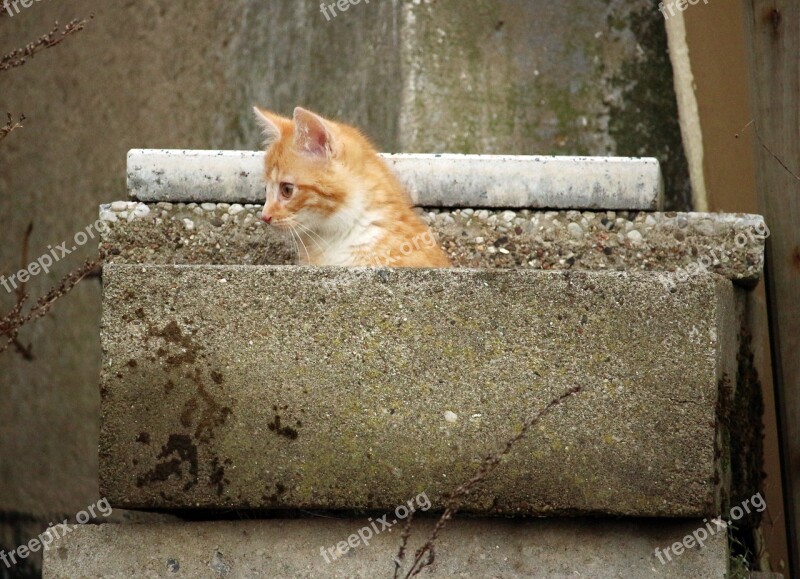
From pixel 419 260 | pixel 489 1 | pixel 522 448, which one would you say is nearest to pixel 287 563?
pixel 522 448

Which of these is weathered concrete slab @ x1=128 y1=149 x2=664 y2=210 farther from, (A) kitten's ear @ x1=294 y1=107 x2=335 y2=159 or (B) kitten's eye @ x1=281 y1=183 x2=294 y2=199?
(A) kitten's ear @ x1=294 y1=107 x2=335 y2=159

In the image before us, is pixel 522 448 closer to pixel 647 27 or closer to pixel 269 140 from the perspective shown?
pixel 269 140

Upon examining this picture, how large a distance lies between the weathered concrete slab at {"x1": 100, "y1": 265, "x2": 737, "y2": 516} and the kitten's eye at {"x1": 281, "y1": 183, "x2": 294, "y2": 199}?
0.79 metres

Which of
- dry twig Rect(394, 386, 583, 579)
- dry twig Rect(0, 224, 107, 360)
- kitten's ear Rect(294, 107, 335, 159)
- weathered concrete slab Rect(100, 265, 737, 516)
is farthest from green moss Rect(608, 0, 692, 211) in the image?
dry twig Rect(0, 224, 107, 360)

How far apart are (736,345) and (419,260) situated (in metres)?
1.05

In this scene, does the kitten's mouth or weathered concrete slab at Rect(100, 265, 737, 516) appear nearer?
weathered concrete slab at Rect(100, 265, 737, 516)

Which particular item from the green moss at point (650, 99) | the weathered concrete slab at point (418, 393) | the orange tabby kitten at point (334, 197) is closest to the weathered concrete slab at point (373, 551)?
the weathered concrete slab at point (418, 393)

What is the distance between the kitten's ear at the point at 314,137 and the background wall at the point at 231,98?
76 centimetres

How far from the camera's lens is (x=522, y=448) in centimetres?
284

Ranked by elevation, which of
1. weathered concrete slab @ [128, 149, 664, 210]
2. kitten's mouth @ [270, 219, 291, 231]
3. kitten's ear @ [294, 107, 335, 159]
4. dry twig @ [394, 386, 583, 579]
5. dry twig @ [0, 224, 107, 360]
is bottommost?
dry twig @ [394, 386, 583, 579]

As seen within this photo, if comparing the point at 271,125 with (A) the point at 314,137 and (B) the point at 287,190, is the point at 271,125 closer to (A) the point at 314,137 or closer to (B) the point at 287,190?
(A) the point at 314,137

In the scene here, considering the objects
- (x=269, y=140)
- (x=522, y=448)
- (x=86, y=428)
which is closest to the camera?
(x=522, y=448)

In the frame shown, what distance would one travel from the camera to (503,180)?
3.45 meters

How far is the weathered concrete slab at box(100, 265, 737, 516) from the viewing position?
9.31ft
